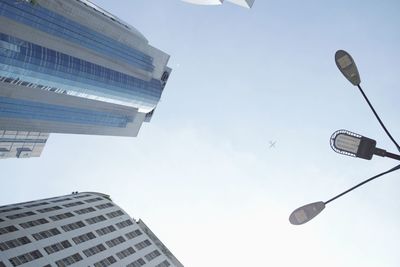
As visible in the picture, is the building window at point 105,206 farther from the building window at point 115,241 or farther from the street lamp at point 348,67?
the street lamp at point 348,67

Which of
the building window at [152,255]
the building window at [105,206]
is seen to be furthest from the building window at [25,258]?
the building window at [105,206]

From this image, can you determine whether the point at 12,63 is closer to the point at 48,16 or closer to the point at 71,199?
the point at 48,16

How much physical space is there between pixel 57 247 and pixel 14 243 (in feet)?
24.8

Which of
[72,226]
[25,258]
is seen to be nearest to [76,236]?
[72,226]

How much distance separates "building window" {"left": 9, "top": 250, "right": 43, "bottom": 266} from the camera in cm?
5516

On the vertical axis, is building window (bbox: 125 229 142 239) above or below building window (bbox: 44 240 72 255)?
below

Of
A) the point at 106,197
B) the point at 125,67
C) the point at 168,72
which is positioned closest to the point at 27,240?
the point at 106,197

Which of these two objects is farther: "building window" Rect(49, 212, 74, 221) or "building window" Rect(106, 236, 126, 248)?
"building window" Rect(106, 236, 126, 248)

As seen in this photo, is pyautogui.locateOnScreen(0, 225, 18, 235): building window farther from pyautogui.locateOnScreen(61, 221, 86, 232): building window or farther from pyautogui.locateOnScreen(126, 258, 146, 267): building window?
pyautogui.locateOnScreen(126, 258, 146, 267): building window

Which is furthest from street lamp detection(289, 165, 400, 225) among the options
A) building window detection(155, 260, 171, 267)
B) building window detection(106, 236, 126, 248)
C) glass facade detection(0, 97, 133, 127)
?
glass facade detection(0, 97, 133, 127)

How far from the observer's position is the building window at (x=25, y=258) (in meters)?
55.2

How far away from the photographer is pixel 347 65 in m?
12.9

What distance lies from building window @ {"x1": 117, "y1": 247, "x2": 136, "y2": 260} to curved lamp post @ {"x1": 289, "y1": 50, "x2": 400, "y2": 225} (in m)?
67.9

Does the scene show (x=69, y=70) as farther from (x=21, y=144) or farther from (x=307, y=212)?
(x=307, y=212)
